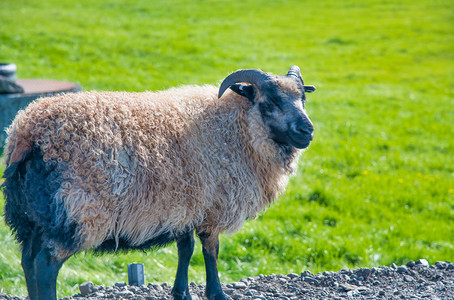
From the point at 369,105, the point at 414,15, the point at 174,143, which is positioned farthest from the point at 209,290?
the point at 414,15

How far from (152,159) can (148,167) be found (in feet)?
0.29

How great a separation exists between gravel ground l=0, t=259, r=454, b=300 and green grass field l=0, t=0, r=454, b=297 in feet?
2.62

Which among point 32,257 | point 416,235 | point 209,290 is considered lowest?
point 416,235

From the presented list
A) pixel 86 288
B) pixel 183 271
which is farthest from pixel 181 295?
pixel 86 288

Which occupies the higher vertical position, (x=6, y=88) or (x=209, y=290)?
→ (x=6, y=88)

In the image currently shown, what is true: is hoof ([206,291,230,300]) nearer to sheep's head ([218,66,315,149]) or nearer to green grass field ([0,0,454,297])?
green grass field ([0,0,454,297])

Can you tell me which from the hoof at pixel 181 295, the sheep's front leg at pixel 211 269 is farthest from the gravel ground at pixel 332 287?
the sheep's front leg at pixel 211 269

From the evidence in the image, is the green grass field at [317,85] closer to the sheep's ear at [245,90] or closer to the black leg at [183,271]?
the black leg at [183,271]

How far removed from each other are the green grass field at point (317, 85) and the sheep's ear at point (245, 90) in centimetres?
253

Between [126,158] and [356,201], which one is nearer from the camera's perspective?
[126,158]

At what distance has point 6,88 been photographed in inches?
380

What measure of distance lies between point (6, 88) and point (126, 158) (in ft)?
19.6

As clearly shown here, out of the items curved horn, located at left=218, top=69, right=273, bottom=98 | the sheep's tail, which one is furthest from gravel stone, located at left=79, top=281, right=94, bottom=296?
curved horn, located at left=218, top=69, right=273, bottom=98

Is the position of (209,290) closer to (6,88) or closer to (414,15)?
(6,88)
